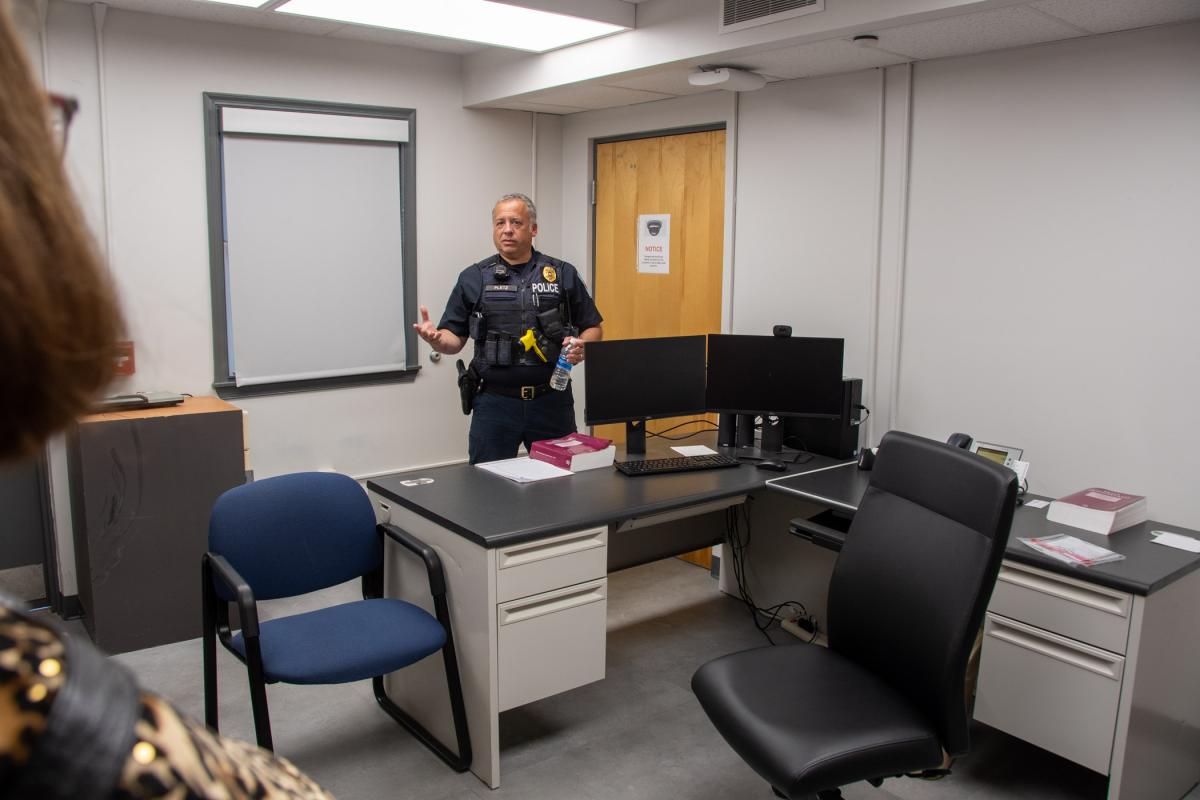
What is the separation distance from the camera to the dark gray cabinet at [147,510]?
3424 millimetres

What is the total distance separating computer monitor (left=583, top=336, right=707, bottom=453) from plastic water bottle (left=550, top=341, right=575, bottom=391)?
0.20m

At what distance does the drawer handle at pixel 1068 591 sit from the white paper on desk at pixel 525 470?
152 cm

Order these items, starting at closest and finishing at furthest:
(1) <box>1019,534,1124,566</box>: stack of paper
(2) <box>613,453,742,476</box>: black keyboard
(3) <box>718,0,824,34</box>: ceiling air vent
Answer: (1) <box>1019,534,1124,566</box>: stack of paper < (3) <box>718,0,824,34</box>: ceiling air vent < (2) <box>613,453,742,476</box>: black keyboard

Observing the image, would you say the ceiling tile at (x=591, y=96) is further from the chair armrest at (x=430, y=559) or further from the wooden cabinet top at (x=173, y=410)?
the chair armrest at (x=430, y=559)

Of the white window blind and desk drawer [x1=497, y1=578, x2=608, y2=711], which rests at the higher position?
the white window blind

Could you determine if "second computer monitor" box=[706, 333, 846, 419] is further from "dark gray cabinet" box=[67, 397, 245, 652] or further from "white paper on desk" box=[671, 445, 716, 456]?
"dark gray cabinet" box=[67, 397, 245, 652]

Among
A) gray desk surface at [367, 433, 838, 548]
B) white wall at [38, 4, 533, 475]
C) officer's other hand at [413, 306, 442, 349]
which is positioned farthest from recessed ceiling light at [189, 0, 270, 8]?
gray desk surface at [367, 433, 838, 548]

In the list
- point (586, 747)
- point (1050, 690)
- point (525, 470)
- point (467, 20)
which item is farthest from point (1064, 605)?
point (467, 20)

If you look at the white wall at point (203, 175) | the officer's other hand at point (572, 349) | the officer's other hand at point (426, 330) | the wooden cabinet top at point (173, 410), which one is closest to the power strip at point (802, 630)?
the officer's other hand at point (572, 349)

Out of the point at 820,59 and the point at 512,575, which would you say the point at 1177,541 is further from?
the point at 820,59

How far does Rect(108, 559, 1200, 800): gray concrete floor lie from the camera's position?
2.72 meters

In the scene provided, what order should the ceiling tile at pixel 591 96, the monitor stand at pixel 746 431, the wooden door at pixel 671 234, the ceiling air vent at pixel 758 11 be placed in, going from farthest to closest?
1. the wooden door at pixel 671 234
2. the ceiling tile at pixel 591 96
3. the monitor stand at pixel 746 431
4. the ceiling air vent at pixel 758 11

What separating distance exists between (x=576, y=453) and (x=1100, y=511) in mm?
1724

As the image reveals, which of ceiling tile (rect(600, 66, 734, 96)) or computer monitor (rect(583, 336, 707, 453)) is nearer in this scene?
computer monitor (rect(583, 336, 707, 453))
